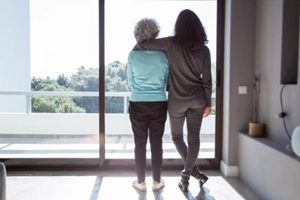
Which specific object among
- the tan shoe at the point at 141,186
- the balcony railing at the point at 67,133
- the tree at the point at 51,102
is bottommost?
the tan shoe at the point at 141,186

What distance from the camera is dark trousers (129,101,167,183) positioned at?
2582mm

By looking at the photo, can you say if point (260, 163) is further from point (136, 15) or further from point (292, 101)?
point (136, 15)

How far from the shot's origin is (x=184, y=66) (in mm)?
2527

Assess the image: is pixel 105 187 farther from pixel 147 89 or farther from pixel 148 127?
pixel 147 89

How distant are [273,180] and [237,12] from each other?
5.41 feet

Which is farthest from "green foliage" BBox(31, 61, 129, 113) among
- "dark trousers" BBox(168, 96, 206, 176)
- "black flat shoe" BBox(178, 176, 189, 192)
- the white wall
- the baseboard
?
the baseboard

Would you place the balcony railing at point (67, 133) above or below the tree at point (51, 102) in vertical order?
below

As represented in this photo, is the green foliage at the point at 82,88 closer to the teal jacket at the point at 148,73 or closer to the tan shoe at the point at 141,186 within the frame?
the teal jacket at the point at 148,73

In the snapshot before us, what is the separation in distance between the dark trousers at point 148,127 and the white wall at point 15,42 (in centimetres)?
149

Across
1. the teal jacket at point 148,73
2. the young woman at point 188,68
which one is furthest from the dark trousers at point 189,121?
the teal jacket at point 148,73

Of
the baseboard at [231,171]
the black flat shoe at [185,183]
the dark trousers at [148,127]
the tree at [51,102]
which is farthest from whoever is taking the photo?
the tree at [51,102]

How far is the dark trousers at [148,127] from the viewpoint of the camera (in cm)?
258

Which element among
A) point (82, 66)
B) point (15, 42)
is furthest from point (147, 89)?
point (15, 42)

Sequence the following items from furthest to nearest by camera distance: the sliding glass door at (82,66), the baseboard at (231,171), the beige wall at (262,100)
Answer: the sliding glass door at (82,66) < the baseboard at (231,171) < the beige wall at (262,100)
